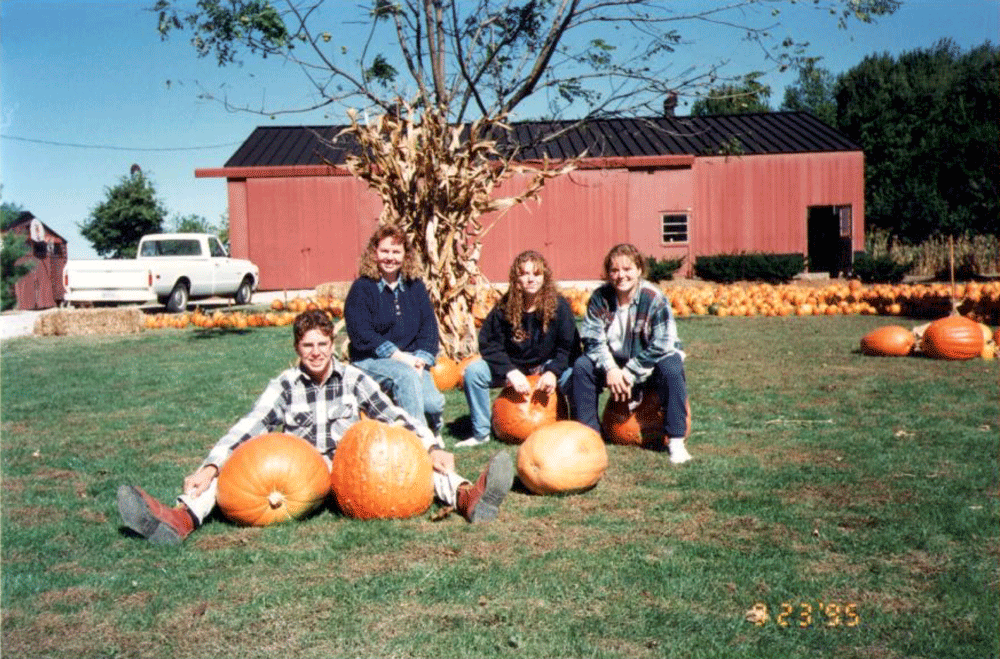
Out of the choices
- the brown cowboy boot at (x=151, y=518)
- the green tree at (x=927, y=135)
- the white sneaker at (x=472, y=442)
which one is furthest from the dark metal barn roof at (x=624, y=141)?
the brown cowboy boot at (x=151, y=518)

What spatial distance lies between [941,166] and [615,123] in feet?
73.4

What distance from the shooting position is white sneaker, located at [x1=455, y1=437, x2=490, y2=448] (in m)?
5.73

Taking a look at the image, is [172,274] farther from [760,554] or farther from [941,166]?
[941,166]

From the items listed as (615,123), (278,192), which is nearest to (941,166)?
(615,123)

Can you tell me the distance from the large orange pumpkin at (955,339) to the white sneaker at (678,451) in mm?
4750

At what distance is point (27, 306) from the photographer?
26672mm

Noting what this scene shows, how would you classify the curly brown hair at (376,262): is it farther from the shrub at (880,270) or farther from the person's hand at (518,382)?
the shrub at (880,270)

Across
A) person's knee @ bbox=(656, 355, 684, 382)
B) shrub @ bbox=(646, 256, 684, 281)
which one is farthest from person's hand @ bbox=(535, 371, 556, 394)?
shrub @ bbox=(646, 256, 684, 281)

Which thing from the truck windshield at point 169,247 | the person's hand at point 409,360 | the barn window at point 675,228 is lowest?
the person's hand at point 409,360

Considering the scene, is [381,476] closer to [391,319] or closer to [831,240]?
[391,319]

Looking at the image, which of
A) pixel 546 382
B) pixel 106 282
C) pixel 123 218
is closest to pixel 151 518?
pixel 546 382

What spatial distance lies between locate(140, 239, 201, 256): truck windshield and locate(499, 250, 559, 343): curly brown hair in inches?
672

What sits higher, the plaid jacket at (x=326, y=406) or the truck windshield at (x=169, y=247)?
the truck windshield at (x=169, y=247)

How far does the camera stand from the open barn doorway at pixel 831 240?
2689cm
